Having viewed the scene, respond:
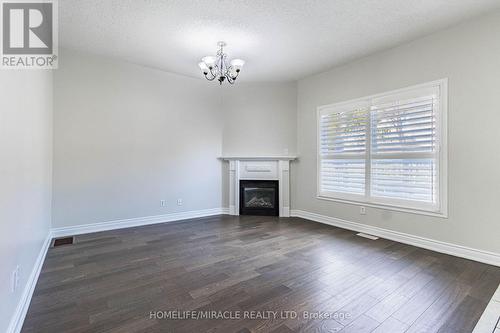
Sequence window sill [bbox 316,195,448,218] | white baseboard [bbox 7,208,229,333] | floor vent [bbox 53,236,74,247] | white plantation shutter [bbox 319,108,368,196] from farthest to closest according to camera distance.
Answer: white plantation shutter [bbox 319,108,368,196], floor vent [bbox 53,236,74,247], window sill [bbox 316,195,448,218], white baseboard [bbox 7,208,229,333]

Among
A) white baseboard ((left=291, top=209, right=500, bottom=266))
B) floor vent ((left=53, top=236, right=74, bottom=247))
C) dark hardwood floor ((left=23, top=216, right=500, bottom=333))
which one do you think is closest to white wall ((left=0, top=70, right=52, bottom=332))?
dark hardwood floor ((left=23, top=216, right=500, bottom=333))

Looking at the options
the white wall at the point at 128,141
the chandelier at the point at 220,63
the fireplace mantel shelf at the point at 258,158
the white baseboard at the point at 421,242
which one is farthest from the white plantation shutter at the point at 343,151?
the white wall at the point at 128,141

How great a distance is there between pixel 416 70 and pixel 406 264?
8.62 feet

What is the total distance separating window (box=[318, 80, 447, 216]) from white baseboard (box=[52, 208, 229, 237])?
2.48m

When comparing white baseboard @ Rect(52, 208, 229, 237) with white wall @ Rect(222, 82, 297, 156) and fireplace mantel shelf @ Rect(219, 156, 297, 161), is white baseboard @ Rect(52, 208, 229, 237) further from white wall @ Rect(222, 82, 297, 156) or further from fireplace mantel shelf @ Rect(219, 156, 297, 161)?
white wall @ Rect(222, 82, 297, 156)

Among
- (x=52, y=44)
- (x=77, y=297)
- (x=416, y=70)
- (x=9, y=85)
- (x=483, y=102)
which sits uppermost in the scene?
(x=52, y=44)

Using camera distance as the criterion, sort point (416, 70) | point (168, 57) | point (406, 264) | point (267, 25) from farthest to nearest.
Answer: point (168, 57) → point (416, 70) → point (267, 25) → point (406, 264)

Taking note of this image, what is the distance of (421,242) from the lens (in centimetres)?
332

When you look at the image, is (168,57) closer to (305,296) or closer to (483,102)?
(305,296)

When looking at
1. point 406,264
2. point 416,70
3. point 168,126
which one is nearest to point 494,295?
point 406,264

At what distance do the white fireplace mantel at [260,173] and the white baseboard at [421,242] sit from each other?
80 centimetres

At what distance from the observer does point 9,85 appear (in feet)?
5.21

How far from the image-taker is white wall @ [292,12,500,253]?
2.77 metres

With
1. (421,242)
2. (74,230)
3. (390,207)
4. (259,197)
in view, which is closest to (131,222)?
(74,230)
